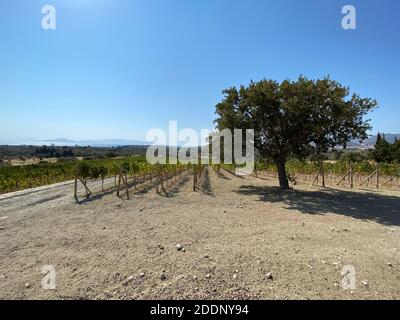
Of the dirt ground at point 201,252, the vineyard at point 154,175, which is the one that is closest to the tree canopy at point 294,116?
the vineyard at point 154,175

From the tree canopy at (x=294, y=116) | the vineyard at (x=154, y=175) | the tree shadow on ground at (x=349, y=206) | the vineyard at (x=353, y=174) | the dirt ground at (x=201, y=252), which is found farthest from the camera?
the vineyard at (x=353, y=174)

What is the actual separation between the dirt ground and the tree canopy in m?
5.02

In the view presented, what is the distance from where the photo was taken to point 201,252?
5289 mm

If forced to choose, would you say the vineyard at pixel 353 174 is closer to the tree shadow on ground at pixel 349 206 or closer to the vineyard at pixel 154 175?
the vineyard at pixel 154 175

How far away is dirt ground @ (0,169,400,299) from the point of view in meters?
3.86

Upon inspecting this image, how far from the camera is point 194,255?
5129 millimetres

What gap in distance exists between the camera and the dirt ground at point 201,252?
3863 mm

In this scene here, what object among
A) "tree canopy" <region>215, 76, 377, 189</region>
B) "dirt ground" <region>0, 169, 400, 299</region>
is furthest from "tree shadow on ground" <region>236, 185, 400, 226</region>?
"tree canopy" <region>215, 76, 377, 189</region>

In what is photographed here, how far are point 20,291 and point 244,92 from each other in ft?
41.7

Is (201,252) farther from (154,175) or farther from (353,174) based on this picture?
(353,174)

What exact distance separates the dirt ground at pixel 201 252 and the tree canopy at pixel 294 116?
502cm

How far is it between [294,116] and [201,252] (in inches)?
388

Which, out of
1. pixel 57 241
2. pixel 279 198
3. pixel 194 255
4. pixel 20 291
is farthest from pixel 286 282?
pixel 279 198
